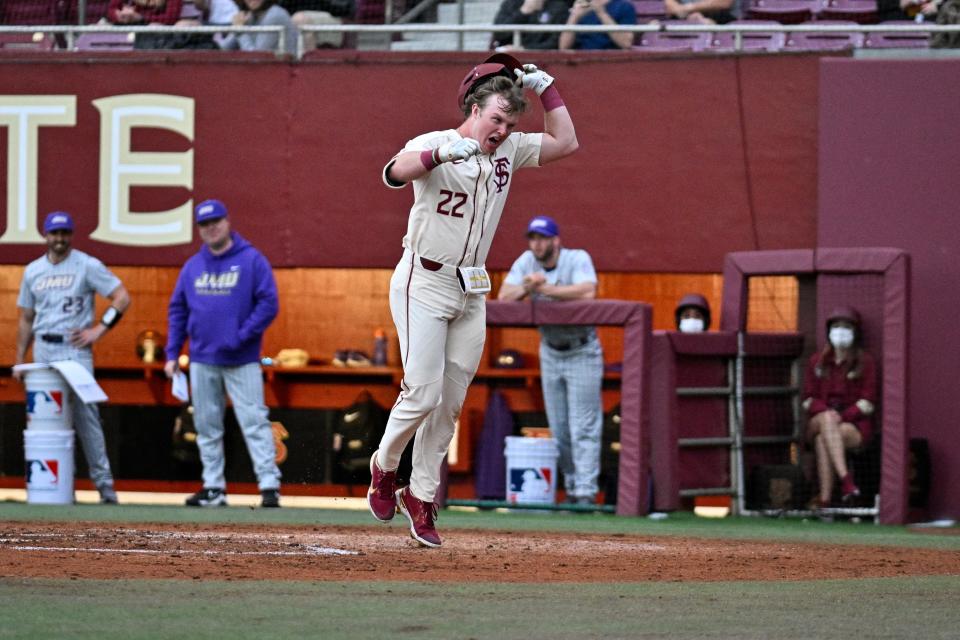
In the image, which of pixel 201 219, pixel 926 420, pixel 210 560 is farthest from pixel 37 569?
pixel 926 420

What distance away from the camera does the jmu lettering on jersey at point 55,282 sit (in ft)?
39.6

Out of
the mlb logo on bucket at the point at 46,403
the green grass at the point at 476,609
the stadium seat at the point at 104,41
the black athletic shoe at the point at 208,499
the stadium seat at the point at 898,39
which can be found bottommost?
the black athletic shoe at the point at 208,499

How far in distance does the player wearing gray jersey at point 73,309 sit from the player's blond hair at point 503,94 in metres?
5.96

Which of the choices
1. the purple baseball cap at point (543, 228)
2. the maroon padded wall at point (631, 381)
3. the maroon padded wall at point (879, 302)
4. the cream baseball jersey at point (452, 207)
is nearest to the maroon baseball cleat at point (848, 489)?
the maroon padded wall at point (879, 302)

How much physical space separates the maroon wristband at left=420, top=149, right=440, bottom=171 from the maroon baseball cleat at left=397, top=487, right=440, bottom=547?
1515 millimetres

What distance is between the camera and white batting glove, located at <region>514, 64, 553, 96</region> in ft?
23.0

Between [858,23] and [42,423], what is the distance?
725 centimetres

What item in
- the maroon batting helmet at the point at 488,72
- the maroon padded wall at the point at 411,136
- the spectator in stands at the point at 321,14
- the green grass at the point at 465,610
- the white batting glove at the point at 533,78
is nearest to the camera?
the green grass at the point at 465,610

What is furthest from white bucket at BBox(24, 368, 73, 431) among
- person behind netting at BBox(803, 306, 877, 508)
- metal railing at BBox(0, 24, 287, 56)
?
person behind netting at BBox(803, 306, 877, 508)

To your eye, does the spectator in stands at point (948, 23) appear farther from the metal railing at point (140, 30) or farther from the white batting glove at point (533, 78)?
the white batting glove at point (533, 78)

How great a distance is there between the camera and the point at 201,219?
1162 centimetres

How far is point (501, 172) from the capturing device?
6969mm

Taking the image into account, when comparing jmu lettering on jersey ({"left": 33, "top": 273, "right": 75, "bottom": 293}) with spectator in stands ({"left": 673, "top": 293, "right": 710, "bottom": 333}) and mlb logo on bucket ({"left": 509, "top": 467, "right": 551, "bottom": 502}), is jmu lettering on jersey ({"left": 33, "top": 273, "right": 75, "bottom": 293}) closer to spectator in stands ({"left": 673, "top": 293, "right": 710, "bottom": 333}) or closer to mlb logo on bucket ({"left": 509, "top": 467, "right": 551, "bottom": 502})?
mlb logo on bucket ({"left": 509, "top": 467, "right": 551, "bottom": 502})

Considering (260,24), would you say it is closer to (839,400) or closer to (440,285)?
(839,400)
